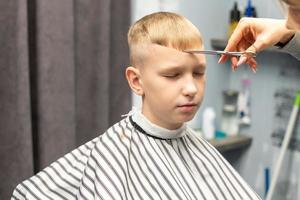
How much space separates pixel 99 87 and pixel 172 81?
80cm

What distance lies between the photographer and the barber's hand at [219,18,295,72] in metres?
1.23

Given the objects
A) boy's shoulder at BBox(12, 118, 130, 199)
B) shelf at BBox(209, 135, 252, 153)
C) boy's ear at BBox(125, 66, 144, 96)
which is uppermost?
boy's ear at BBox(125, 66, 144, 96)

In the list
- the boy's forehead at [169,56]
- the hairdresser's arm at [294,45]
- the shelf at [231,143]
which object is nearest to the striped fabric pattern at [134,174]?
the boy's forehead at [169,56]

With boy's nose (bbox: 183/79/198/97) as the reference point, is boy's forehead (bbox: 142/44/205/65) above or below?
above

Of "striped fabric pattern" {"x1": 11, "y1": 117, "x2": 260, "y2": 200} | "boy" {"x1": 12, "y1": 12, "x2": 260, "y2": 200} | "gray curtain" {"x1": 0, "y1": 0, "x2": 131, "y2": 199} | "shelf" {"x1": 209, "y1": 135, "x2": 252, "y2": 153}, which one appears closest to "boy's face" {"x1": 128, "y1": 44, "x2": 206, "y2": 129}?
"boy" {"x1": 12, "y1": 12, "x2": 260, "y2": 200}

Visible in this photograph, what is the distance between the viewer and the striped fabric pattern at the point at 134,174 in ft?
3.65

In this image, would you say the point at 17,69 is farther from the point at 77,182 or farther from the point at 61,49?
the point at 77,182

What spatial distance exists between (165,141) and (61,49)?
0.71 metres

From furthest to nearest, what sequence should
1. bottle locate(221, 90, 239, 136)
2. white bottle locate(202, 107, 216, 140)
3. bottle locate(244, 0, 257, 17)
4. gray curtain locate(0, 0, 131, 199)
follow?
bottle locate(221, 90, 239, 136)
white bottle locate(202, 107, 216, 140)
bottle locate(244, 0, 257, 17)
gray curtain locate(0, 0, 131, 199)

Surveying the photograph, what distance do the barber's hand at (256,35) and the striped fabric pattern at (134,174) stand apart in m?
0.33

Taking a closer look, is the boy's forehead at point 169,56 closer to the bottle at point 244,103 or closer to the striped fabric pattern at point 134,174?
the striped fabric pattern at point 134,174

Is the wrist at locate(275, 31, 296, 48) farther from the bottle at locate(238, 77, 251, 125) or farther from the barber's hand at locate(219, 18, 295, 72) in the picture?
the bottle at locate(238, 77, 251, 125)

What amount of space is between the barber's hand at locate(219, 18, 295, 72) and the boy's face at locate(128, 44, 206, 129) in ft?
0.51

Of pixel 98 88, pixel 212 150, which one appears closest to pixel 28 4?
pixel 98 88
